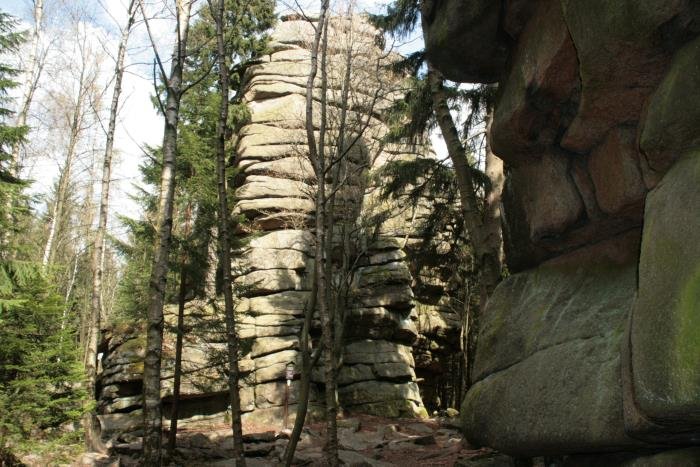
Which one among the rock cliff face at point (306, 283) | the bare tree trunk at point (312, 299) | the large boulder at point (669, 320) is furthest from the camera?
the rock cliff face at point (306, 283)

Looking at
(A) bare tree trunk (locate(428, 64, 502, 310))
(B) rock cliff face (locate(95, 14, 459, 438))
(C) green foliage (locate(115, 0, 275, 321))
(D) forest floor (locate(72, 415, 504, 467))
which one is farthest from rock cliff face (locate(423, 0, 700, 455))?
(B) rock cliff face (locate(95, 14, 459, 438))

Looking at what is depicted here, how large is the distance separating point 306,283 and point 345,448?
30.1ft

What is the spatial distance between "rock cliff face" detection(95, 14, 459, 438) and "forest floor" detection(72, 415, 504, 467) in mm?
2622

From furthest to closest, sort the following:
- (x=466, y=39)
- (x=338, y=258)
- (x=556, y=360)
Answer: (x=338, y=258) → (x=466, y=39) → (x=556, y=360)

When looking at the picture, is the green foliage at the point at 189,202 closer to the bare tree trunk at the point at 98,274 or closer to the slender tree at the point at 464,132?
the bare tree trunk at the point at 98,274

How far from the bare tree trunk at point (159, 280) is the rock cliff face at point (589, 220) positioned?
4.15 meters

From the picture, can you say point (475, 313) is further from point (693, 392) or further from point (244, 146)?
point (693, 392)

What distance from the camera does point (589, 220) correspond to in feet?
20.8

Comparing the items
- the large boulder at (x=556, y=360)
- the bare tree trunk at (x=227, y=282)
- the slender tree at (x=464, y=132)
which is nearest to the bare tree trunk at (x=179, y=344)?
the bare tree trunk at (x=227, y=282)

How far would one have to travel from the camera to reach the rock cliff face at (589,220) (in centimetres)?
406

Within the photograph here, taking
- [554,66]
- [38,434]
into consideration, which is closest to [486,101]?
[554,66]

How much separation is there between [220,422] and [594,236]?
1537 cm

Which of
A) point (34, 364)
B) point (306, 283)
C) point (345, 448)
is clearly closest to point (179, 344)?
point (34, 364)

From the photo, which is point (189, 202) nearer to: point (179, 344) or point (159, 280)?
point (179, 344)
